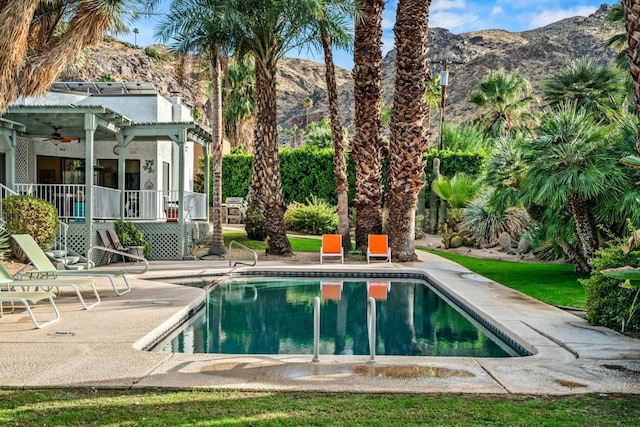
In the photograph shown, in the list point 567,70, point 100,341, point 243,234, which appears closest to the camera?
point 100,341

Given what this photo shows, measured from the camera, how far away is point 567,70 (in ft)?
79.9

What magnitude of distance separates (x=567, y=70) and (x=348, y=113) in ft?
238

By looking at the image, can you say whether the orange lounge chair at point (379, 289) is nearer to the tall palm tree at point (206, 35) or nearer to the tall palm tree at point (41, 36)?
the tall palm tree at point (206, 35)

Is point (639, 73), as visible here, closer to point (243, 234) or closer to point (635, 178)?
point (635, 178)

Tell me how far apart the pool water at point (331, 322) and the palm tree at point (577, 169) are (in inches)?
125

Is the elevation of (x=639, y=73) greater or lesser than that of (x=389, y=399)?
greater

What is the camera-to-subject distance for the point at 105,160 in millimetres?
21734

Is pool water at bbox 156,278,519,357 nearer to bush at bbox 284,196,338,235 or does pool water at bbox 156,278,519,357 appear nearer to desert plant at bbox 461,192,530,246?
desert plant at bbox 461,192,530,246

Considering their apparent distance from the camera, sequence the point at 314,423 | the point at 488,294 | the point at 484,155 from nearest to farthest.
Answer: the point at 314,423, the point at 488,294, the point at 484,155

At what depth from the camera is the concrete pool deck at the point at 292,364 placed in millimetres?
5301

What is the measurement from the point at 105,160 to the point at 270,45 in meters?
8.28

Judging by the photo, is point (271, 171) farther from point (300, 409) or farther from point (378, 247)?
point (300, 409)

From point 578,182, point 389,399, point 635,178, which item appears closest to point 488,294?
point 578,182

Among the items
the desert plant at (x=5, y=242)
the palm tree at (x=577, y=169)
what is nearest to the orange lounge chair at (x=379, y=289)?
the palm tree at (x=577, y=169)
